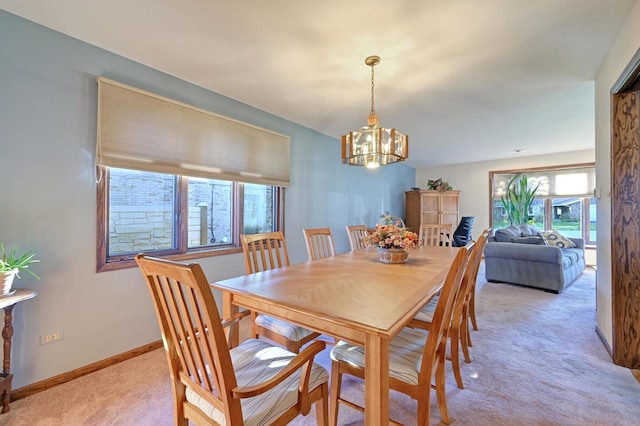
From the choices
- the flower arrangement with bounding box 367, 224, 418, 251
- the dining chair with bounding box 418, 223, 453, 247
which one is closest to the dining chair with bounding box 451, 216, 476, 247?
the dining chair with bounding box 418, 223, 453, 247

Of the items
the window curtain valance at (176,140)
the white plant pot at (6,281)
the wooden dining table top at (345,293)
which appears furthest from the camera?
the window curtain valance at (176,140)

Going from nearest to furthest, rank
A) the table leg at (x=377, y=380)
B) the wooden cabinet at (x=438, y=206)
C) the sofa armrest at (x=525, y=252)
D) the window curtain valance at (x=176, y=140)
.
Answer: the table leg at (x=377, y=380) < the window curtain valance at (x=176, y=140) < the sofa armrest at (x=525, y=252) < the wooden cabinet at (x=438, y=206)

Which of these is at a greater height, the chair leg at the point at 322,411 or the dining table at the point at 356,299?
the dining table at the point at 356,299

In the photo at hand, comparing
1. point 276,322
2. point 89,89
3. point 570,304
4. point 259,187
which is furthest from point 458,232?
point 89,89

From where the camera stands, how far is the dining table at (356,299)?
100 cm

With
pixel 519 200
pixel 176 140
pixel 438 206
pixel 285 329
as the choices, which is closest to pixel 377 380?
pixel 285 329

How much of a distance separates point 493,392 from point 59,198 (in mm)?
3193

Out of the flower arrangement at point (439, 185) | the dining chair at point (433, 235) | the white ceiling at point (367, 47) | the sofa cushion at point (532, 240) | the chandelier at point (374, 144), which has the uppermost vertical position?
the white ceiling at point (367, 47)

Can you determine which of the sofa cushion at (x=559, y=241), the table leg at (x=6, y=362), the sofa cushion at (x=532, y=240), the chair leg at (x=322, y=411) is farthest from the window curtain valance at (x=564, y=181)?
the table leg at (x=6, y=362)

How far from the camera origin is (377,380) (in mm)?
997

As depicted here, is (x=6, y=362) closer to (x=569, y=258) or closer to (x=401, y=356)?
(x=401, y=356)

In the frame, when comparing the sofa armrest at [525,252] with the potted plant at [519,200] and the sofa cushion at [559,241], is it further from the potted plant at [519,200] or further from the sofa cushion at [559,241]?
the potted plant at [519,200]

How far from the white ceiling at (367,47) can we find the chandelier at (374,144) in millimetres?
366

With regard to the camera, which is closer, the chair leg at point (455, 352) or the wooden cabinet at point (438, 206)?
the chair leg at point (455, 352)
